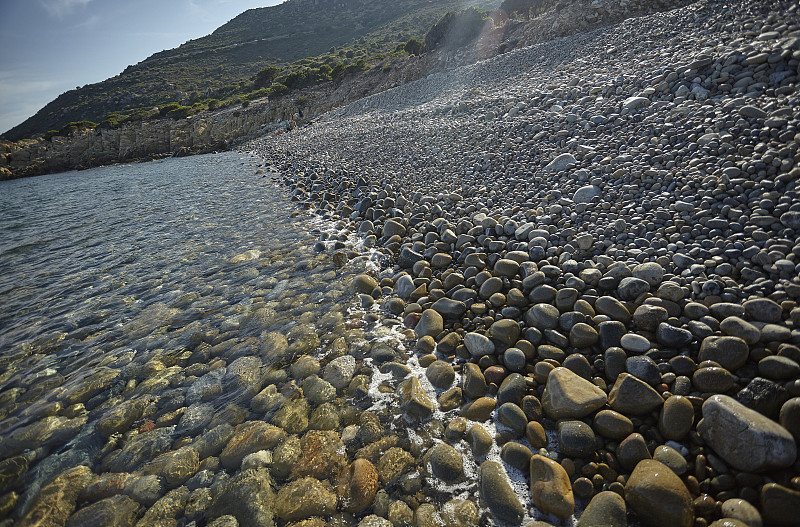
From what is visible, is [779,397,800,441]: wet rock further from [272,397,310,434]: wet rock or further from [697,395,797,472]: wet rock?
[272,397,310,434]: wet rock

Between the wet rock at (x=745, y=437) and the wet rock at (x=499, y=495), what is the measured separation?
1274 millimetres

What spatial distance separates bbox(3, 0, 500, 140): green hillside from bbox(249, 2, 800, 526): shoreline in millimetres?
41872

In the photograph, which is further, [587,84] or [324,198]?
[324,198]

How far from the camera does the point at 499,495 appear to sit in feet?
7.32

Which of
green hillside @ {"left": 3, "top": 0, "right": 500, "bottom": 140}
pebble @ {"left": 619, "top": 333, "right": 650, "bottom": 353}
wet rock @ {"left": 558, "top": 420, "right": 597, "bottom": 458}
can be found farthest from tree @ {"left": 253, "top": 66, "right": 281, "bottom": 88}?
wet rock @ {"left": 558, "top": 420, "right": 597, "bottom": 458}

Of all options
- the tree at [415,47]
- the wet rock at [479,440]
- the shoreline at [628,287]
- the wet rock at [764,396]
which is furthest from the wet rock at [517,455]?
the tree at [415,47]

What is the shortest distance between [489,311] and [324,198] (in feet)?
21.6

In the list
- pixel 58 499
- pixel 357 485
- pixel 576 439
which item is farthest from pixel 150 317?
pixel 576 439

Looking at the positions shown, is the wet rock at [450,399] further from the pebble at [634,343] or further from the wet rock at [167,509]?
the wet rock at [167,509]

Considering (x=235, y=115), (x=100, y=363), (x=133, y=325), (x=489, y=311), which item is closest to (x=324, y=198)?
(x=133, y=325)

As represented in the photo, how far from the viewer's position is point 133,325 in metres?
4.83

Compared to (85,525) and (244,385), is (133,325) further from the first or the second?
(85,525)

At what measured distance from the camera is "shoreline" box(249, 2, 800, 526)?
2113 millimetres

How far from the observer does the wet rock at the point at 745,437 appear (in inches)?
74.1
